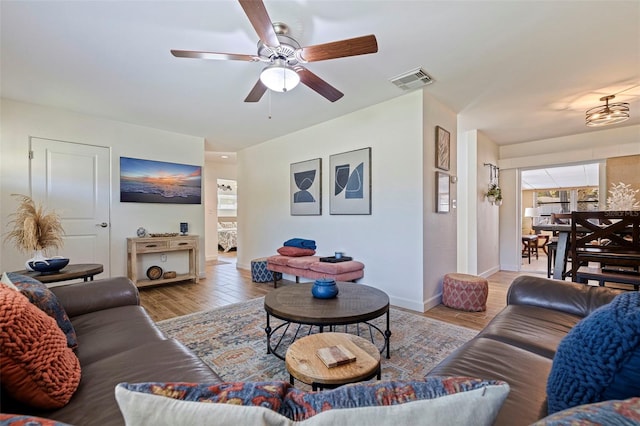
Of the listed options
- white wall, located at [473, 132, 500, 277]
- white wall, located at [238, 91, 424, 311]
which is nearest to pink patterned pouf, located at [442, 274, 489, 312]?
white wall, located at [238, 91, 424, 311]

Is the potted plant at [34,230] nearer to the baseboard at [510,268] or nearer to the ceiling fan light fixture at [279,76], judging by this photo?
the ceiling fan light fixture at [279,76]

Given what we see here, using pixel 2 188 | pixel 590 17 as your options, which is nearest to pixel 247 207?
pixel 2 188

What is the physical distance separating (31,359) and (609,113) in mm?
5327

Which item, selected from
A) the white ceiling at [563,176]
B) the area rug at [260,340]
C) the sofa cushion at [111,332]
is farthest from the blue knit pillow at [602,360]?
the white ceiling at [563,176]

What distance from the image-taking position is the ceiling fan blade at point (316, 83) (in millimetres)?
2254

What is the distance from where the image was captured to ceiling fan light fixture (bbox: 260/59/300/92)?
2.07m

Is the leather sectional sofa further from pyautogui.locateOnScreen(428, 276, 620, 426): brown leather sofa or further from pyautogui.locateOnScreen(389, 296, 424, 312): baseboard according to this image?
pyautogui.locateOnScreen(389, 296, 424, 312): baseboard

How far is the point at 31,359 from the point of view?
0.81 metres

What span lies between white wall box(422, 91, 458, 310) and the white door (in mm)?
4587

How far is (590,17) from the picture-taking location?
200 cm

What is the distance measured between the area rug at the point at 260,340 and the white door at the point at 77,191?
2182 mm

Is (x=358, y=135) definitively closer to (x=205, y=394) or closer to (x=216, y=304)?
(x=216, y=304)

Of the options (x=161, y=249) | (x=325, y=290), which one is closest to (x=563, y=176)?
(x=325, y=290)

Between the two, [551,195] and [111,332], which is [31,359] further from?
[551,195]
